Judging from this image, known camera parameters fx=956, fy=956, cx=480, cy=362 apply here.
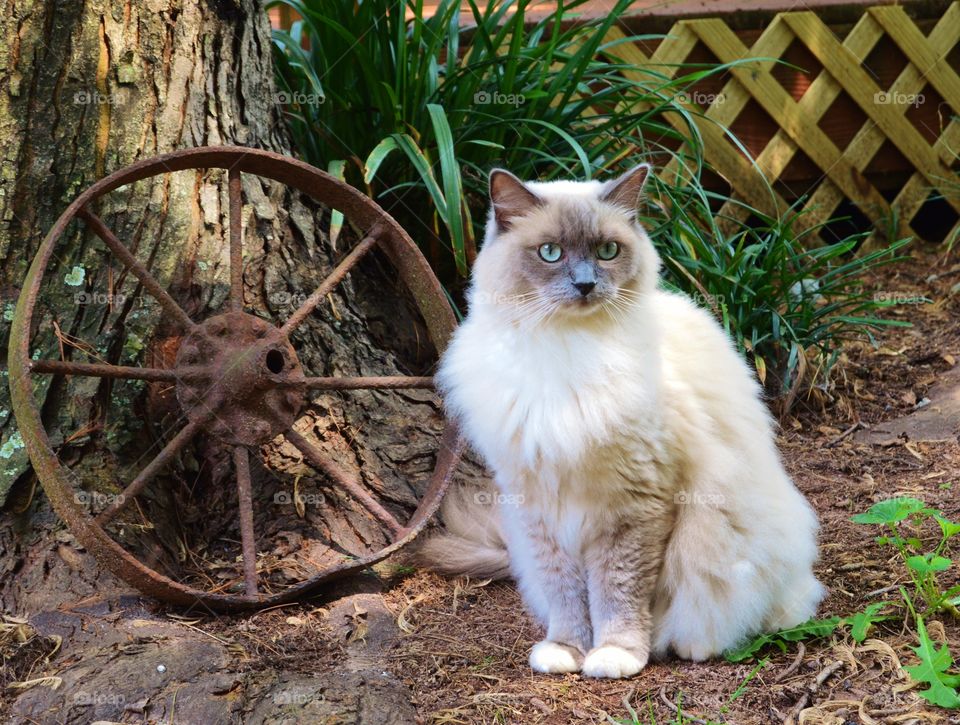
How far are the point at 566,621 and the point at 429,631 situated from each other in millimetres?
408

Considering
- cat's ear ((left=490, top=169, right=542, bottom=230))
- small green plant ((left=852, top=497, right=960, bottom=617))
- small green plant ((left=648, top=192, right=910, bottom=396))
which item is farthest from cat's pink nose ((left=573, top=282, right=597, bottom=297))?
small green plant ((left=648, top=192, right=910, bottom=396))

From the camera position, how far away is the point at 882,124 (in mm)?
4832

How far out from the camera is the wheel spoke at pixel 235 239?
271 cm

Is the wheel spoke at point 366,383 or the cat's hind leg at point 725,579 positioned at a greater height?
the cat's hind leg at point 725,579

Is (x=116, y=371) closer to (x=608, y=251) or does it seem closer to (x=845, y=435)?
(x=608, y=251)

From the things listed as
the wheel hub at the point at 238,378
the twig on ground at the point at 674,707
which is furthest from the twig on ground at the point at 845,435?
the wheel hub at the point at 238,378

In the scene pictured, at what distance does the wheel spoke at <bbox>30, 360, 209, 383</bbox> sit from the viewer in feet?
7.81

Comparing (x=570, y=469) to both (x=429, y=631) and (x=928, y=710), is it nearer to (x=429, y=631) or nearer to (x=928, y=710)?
(x=429, y=631)

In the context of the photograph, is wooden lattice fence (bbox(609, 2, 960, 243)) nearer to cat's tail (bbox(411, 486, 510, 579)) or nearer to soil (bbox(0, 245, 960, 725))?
soil (bbox(0, 245, 960, 725))

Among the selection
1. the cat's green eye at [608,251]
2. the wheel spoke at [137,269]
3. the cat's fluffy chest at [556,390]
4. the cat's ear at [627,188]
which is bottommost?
the wheel spoke at [137,269]

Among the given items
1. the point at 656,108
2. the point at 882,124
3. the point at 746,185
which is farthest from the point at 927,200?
the point at 656,108

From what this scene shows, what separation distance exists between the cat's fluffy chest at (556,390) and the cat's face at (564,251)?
74mm

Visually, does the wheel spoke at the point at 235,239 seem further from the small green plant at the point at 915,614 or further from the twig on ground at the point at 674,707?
the small green plant at the point at 915,614

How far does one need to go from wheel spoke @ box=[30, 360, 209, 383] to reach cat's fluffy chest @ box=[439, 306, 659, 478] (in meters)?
0.77
